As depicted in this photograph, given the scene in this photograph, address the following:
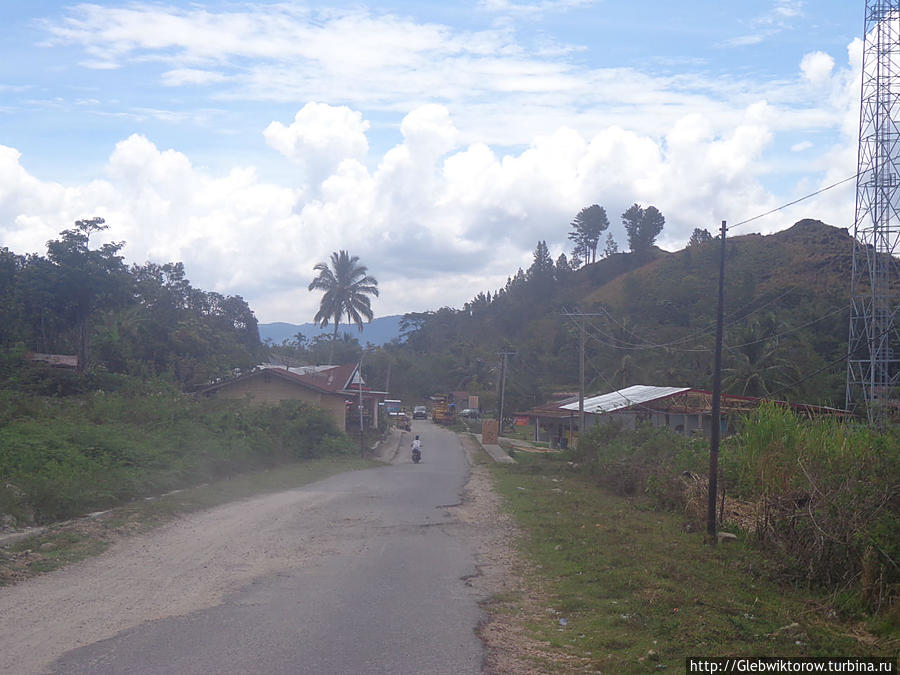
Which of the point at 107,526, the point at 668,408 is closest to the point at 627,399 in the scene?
the point at 668,408

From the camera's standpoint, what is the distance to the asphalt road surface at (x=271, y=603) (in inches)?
249

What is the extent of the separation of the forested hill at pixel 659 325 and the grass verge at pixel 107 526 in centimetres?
2108

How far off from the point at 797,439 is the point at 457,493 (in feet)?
33.5

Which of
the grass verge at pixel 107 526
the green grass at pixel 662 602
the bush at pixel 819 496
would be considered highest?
the bush at pixel 819 496

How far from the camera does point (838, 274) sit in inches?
2660

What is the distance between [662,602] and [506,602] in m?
1.73

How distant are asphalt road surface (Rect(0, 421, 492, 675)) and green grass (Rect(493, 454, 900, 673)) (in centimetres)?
113

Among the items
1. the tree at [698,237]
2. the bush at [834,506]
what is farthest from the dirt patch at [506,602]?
the tree at [698,237]

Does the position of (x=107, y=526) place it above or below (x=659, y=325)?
below

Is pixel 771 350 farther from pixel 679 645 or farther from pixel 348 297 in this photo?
pixel 679 645

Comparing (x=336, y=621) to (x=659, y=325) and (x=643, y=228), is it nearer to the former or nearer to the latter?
(x=659, y=325)

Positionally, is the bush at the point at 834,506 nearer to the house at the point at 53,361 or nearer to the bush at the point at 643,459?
the bush at the point at 643,459

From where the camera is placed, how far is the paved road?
6.21 meters

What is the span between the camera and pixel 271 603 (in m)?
8.21
